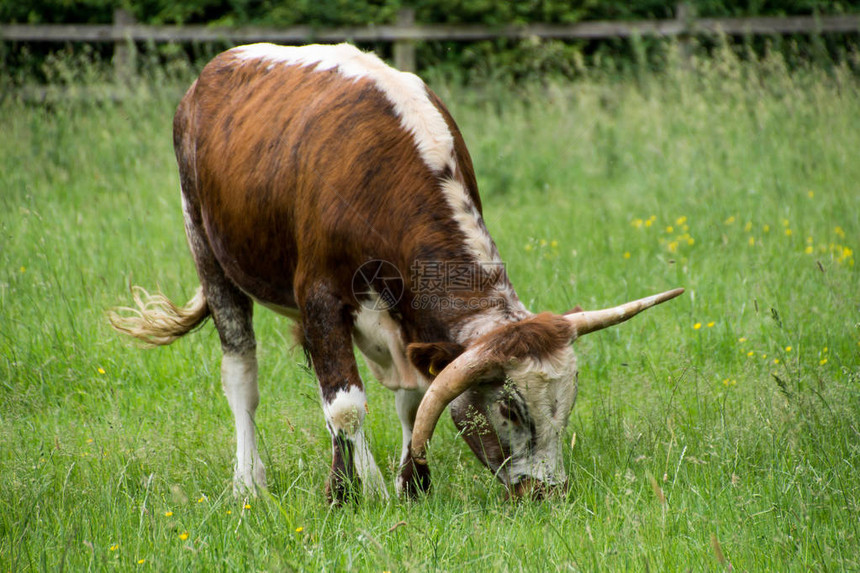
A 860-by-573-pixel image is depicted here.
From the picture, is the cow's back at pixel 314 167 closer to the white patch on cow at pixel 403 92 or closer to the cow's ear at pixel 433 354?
the white patch on cow at pixel 403 92

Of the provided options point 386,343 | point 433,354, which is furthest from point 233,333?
point 433,354

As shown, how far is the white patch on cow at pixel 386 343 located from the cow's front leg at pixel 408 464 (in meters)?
0.21

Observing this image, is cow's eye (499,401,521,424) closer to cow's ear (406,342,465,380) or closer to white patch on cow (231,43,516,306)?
cow's ear (406,342,465,380)

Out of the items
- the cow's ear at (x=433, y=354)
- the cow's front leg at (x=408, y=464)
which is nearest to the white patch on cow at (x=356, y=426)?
the cow's front leg at (x=408, y=464)

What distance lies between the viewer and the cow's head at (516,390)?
301cm

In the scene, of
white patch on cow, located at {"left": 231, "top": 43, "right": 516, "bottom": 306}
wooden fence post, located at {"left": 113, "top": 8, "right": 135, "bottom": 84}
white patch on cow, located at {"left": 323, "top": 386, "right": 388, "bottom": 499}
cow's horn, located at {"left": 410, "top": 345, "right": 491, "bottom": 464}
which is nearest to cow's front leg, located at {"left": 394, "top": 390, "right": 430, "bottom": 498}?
white patch on cow, located at {"left": 323, "top": 386, "right": 388, "bottom": 499}

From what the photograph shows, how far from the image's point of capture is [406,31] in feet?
35.0

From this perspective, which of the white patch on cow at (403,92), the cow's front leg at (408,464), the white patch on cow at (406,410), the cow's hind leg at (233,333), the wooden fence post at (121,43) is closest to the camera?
the white patch on cow at (403,92)

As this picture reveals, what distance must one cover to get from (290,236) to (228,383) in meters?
0.93

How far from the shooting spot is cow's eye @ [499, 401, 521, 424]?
3.11m

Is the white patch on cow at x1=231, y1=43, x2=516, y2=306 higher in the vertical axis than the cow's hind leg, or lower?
higher

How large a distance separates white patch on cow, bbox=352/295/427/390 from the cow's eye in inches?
13.8

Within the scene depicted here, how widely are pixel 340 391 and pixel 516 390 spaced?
757mm

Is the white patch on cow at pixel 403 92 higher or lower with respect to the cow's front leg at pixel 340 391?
higher
